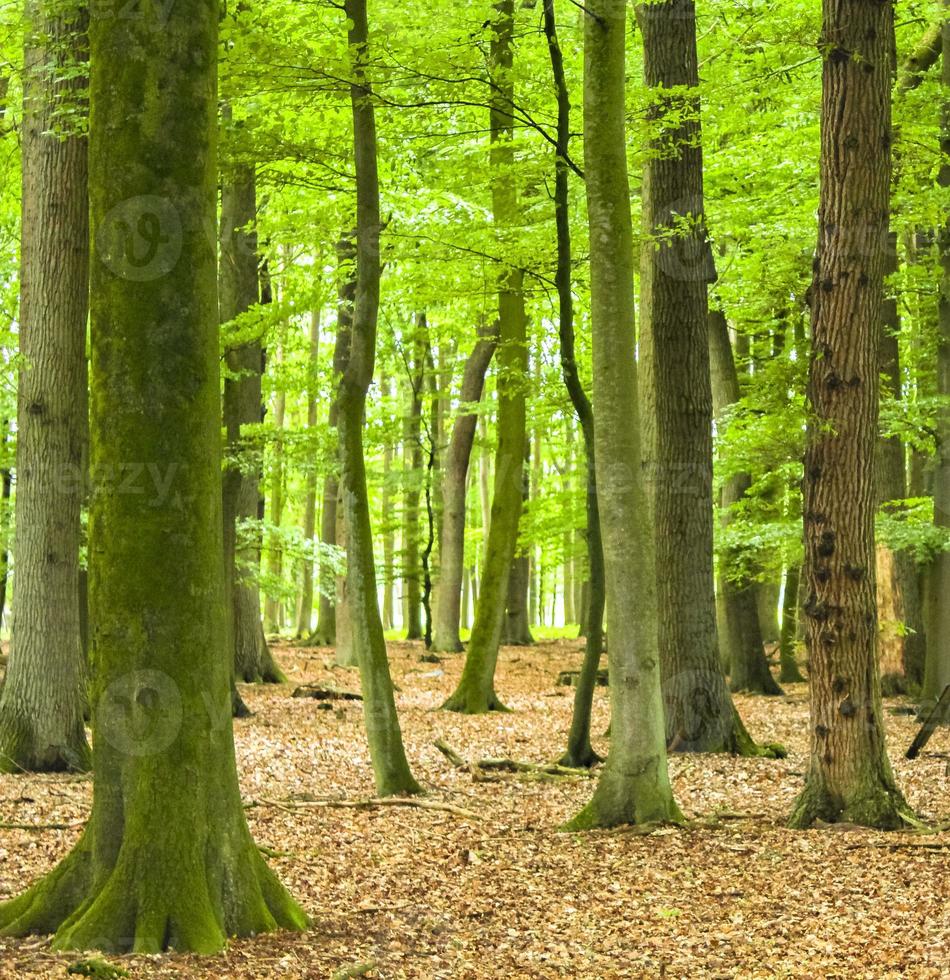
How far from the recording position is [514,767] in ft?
34.7

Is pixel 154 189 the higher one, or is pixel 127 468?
pixel 154 189

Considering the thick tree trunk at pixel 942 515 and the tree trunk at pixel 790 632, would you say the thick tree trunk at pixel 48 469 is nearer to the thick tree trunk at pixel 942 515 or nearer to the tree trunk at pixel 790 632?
the thick tree trunk at pixel 942 515

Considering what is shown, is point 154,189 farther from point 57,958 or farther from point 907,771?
point 907,771

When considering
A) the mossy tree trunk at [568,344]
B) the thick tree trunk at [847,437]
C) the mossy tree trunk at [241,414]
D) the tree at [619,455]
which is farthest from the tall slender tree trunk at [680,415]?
the mossy tree trunk at [241,414]

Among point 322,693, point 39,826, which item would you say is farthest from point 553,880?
point 322,693

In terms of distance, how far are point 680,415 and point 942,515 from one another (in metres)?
4.35

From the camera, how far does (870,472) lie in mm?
7934

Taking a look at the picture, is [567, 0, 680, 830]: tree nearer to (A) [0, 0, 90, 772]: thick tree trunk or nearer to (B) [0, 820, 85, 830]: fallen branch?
(B) [0, 820, 85, 830]: fallen branch

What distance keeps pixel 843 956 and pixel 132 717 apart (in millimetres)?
3448

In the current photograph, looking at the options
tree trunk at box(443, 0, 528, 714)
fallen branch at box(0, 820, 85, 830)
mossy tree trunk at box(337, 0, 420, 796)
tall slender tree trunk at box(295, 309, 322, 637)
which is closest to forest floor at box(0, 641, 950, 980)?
fallen branch at box(0, 820, 85, 830)

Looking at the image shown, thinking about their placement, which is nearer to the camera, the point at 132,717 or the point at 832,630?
the point at 132,717

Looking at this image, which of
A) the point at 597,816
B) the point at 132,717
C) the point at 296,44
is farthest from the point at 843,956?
the point at 296,44

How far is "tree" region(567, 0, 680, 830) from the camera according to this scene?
26.0ft

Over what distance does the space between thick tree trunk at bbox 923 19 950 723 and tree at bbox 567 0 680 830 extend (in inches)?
278
